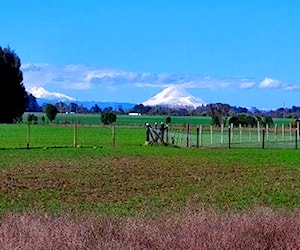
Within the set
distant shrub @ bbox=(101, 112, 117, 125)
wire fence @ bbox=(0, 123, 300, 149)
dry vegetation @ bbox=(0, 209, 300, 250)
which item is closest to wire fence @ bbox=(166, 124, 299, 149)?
wire fence @ bbox=(0, 123, 300, 149)

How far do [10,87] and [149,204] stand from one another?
2109 inches

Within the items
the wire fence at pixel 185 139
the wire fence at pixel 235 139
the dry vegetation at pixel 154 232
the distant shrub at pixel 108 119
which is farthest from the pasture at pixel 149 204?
the distant shrub at pixel 108 119

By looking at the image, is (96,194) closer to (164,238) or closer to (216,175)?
(216,175)

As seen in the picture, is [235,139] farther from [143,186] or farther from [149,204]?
[149,204]

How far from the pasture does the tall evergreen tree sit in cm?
3455

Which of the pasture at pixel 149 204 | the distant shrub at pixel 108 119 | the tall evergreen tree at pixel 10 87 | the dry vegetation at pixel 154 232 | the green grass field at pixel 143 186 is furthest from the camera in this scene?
the distant shrub at pixel 108 119

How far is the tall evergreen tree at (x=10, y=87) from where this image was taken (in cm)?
6806

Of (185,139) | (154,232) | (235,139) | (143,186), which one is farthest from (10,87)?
(154,232)

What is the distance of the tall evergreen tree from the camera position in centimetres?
6806

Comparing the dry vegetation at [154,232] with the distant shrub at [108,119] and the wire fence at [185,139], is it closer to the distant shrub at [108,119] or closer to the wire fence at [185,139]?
the wire fence at [185,139]

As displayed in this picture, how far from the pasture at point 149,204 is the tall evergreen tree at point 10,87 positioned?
113 feet

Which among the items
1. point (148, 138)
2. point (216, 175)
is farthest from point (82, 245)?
point (148, 138)

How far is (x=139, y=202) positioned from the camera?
1727cm

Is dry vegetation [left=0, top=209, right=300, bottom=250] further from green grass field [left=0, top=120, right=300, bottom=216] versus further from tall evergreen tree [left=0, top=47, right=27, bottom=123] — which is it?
tall evergreen tree [left=0, top=47, right=27, bottom=123]
